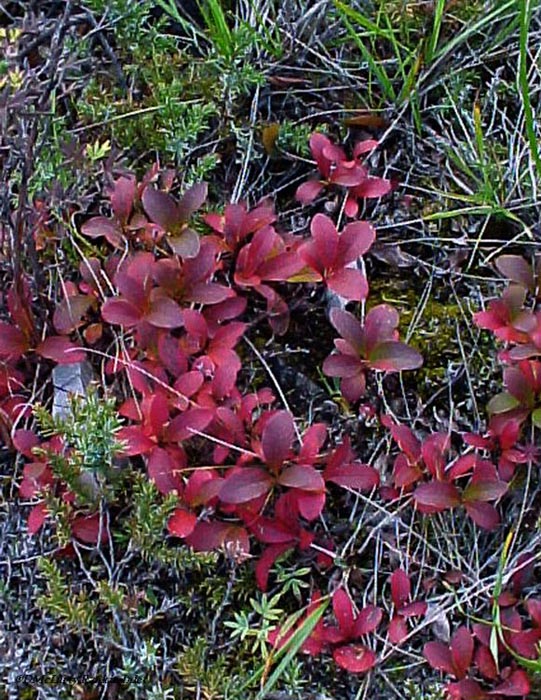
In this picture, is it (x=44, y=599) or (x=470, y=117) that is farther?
(x=470, y=117)

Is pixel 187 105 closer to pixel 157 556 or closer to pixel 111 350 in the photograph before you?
pixel 111 350

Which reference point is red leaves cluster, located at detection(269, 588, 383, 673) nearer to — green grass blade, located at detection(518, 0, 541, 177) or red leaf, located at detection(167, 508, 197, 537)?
red leaf, located at detection(167, 508, 197, 537)

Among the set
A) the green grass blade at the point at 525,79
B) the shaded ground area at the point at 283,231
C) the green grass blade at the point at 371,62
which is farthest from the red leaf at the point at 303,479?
the green grass blade at the point at 371,62

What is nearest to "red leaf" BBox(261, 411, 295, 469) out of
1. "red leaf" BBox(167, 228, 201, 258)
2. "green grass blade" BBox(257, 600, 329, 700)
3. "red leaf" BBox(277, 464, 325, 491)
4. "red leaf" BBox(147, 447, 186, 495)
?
"red leaf" BBox(277, 464, 325, 491)

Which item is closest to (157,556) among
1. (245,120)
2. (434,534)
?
(434,534)

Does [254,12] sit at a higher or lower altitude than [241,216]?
higher

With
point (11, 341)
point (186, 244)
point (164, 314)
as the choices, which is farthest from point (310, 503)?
point (11, 341)
